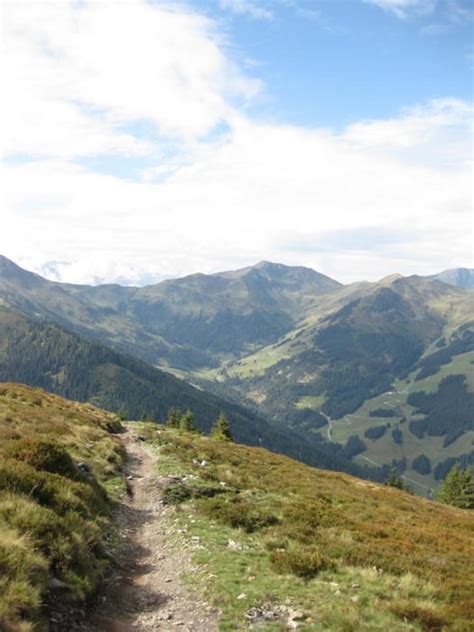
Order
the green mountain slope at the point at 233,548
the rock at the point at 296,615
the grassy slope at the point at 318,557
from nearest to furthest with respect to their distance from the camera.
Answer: the green mountain slope at the point at 233,548, the rock at the point at 296,615, the grassy slope at the point at 318,557

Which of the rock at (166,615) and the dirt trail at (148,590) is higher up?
the rock at (166,615)

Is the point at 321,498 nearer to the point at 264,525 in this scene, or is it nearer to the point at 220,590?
the point at 264,525

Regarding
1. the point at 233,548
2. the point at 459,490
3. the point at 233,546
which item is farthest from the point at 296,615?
the point at 459,490

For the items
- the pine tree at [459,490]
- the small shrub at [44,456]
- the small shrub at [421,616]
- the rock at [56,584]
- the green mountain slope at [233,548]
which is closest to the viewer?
the rock at [56,584]

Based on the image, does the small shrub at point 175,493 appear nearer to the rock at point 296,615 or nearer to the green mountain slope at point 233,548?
the green mountain slope at point 233,548

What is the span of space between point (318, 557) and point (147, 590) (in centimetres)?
619

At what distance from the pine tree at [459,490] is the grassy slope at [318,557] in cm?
5306

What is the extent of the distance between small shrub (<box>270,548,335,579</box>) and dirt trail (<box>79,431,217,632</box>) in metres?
3.14

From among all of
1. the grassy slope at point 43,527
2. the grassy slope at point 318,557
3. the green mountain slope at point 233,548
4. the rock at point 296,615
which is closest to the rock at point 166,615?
the green mountain slope at point 233,548

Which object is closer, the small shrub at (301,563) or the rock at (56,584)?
the rock at (56,584)

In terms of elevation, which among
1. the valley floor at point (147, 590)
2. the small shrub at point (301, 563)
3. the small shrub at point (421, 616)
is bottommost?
the valley floor at point (147, 590)

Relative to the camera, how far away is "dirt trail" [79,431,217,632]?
1193 cm

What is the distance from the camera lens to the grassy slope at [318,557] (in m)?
12.7

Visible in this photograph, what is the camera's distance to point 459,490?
78125 millimetres
